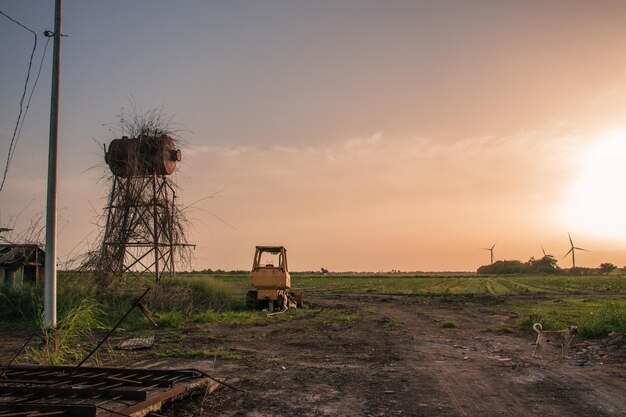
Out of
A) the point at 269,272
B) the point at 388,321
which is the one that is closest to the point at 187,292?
the point at 269,272

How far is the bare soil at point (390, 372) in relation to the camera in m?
7.76

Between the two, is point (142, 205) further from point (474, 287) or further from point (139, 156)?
point (474, 287)

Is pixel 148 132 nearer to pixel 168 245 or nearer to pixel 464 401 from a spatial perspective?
pixel 168 245

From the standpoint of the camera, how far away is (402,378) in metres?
10.1

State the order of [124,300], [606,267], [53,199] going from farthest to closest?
[606,267] < [124,300] < [53,199]

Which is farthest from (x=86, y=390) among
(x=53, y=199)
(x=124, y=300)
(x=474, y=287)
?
(x=474, y=287)

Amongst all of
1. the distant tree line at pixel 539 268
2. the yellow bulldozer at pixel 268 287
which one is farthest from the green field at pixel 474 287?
the distant tree line at pixel 539 268

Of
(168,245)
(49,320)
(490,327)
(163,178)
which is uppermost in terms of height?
(163,178)

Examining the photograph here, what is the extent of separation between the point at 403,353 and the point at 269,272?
13.1 meters

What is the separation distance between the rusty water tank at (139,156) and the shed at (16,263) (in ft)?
15.5

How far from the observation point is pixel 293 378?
10000 mm

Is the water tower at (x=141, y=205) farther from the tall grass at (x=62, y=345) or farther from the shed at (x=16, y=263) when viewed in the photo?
the tall grass at (x=62, y=345)

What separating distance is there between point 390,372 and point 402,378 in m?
0.70

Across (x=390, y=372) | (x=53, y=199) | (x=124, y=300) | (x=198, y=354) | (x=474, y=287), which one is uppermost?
(x=53, y=199)
